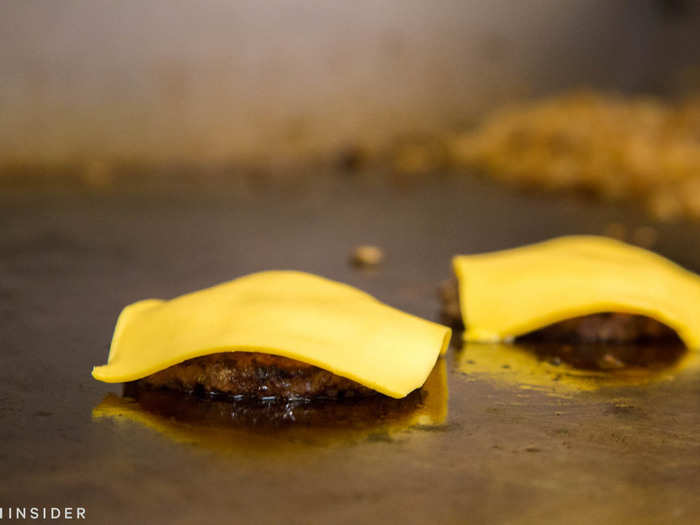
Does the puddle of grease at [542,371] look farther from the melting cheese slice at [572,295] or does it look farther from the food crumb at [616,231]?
the food crumb at [616,231]

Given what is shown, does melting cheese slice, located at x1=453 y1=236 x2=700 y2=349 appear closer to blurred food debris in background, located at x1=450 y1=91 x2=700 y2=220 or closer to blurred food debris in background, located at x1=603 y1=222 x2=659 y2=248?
blurred food debris in background, located at x1=603 y1=222 x2=659 y2=248

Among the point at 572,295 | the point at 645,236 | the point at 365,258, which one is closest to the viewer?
the point at 572,295

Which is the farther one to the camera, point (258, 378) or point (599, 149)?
point (599, 149)

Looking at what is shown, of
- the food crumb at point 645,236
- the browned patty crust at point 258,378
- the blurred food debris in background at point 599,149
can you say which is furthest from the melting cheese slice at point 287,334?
the blurred food debris in background at point 599,149

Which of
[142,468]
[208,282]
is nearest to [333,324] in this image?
[142,468]

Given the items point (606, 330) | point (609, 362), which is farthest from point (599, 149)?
point (609, 362)

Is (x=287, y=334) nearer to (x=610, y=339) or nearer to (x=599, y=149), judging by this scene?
(x=610, y=339)
